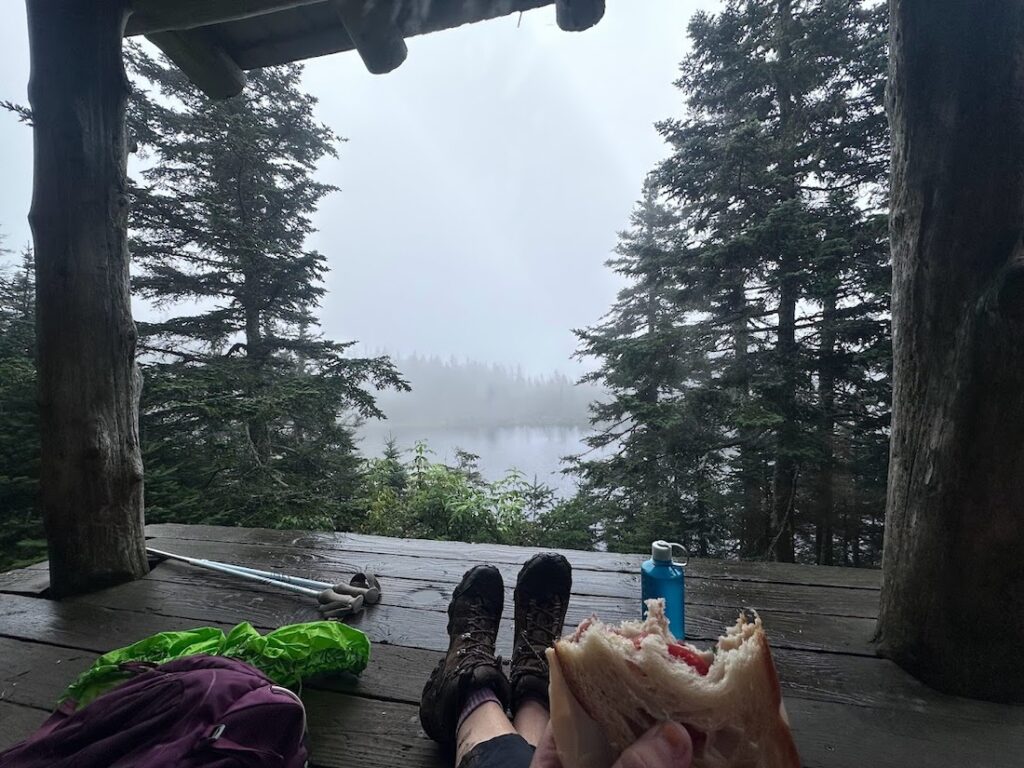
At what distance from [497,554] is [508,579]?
0.33m

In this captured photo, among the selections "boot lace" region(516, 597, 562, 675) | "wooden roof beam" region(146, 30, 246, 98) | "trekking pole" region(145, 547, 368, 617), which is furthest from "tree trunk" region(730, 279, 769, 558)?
"wooden roof beam" region(146, 30, 246, 98)

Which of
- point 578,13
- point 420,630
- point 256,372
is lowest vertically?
point 420,630

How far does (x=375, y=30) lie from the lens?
2.18 m

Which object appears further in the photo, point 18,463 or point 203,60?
point 18,463

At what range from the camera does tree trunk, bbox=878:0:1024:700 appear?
130 cm

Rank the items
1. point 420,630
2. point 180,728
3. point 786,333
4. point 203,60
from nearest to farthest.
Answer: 1. point 180,728
2. point 420,630
3. point 203,60
4. point 786,333

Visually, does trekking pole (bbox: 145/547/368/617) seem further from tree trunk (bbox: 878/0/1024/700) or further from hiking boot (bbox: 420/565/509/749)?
tree trunk (bbox: 878/0/1024/700)

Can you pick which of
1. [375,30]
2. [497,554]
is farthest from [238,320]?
[497,554]

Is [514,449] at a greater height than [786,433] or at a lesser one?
lesser

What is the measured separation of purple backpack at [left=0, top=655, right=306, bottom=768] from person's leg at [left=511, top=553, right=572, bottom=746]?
2.09 feet

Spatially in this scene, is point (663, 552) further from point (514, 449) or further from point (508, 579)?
point (514, 449)

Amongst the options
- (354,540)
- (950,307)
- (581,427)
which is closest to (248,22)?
(354,540)

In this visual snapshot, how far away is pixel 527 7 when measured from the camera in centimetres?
216

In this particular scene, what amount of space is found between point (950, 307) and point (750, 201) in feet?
14.6
